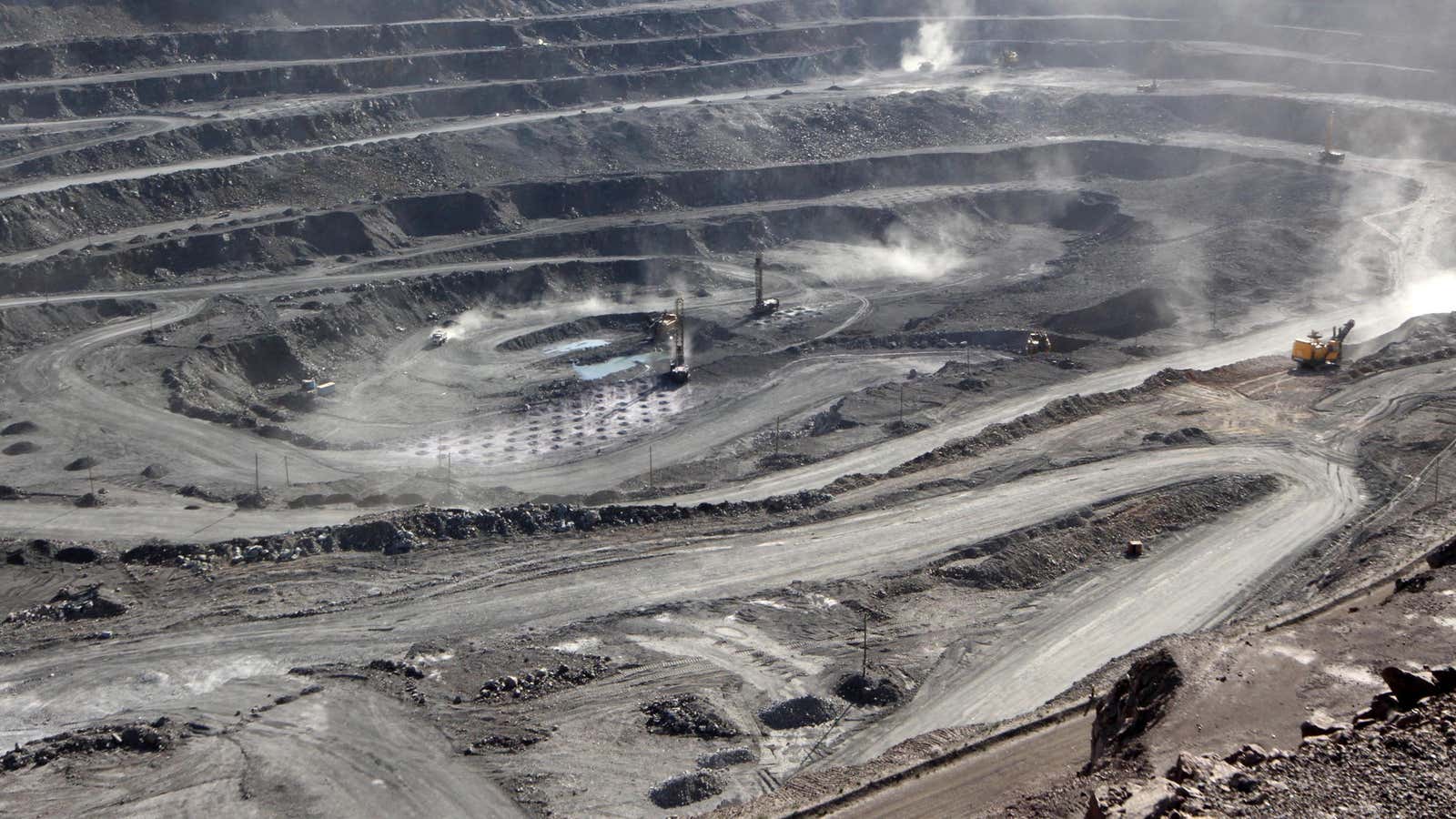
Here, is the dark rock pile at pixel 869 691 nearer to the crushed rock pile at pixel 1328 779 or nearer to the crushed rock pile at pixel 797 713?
the crushed rock pile at pixel 797 713

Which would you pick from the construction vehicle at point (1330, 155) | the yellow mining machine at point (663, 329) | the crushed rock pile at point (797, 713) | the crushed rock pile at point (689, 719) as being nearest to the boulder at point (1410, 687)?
the crushed rock pile at point (797, 713)

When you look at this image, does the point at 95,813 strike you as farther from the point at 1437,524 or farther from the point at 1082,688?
the point at 1437,524

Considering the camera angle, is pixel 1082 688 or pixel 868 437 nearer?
pixel 1082 688

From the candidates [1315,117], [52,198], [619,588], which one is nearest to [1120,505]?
[619,588]

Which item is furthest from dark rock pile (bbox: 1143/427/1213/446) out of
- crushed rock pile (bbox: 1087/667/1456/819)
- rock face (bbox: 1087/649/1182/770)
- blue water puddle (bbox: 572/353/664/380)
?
crushed rock pile (bbox: 1087/667/1456/819)

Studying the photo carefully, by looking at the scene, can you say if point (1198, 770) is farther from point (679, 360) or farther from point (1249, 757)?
point (679, 360)

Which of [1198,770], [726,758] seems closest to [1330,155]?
[726,758]
